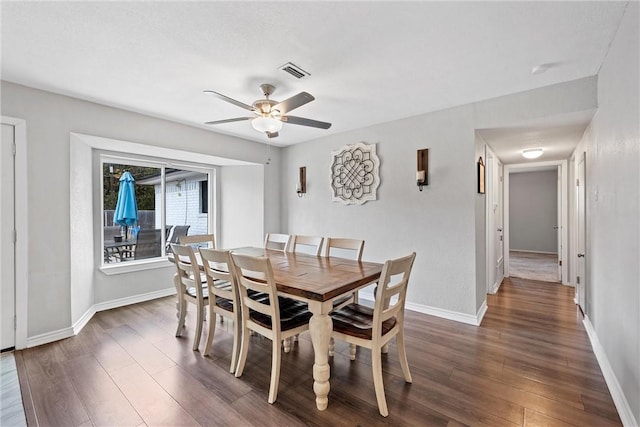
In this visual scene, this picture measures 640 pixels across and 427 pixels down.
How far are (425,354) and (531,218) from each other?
304 inches

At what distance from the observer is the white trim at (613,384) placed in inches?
62.8

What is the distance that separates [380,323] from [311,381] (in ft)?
2.52

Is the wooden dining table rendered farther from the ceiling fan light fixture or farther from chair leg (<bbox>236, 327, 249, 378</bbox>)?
the ceiling fan light fixture

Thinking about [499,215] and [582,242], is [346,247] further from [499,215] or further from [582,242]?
[499,215]

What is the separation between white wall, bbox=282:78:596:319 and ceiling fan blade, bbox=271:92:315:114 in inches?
72.9

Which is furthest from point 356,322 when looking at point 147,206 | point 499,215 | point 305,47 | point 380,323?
point 499,215

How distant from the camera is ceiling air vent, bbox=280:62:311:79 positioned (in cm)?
222

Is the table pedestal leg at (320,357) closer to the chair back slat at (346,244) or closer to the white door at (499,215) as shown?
the chair back slat at (346,244)

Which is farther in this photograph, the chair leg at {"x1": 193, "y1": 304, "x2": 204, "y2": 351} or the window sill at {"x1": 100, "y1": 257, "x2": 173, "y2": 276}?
the window sill at {"x1": 100, "y1": 257, "x2": 173, "y2": 276}

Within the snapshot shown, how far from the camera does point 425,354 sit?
2447mm

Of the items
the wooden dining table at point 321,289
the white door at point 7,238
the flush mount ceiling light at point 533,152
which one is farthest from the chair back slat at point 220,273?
the flush mount ceiling light at point 533,152

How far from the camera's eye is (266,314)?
2016mm

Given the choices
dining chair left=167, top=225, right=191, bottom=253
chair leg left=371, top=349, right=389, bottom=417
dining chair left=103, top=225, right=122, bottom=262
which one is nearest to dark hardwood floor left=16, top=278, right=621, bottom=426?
chair leg left=371, top=349, right=389, bottom=417

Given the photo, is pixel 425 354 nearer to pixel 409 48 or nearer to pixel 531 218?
pixel 409 48
